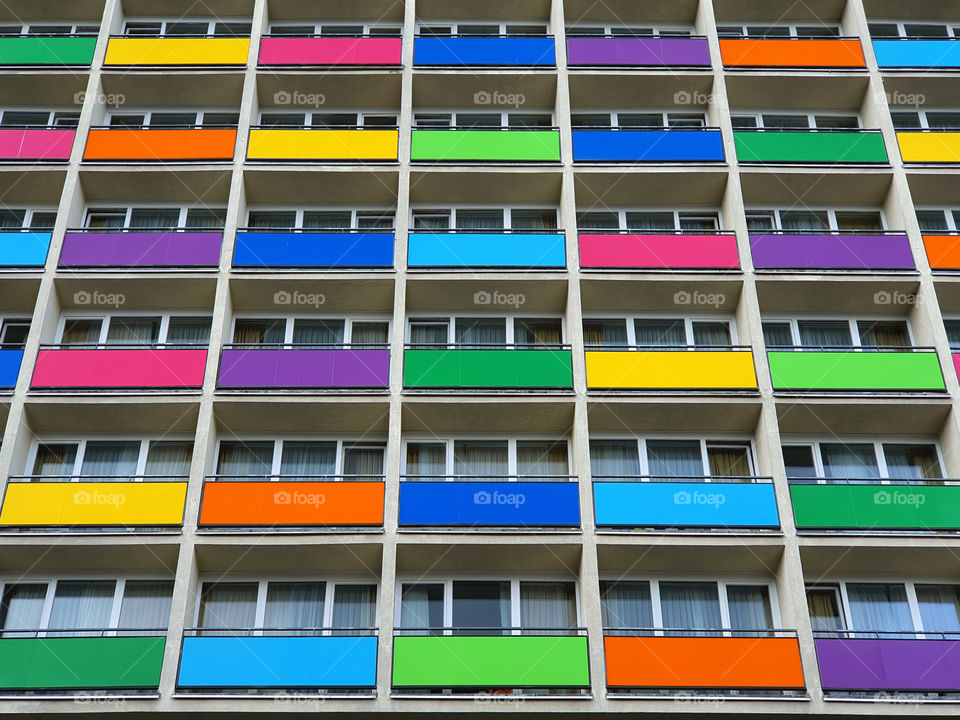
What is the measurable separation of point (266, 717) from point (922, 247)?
56.5 feet

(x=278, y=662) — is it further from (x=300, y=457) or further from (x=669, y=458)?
(x=669, y=458)

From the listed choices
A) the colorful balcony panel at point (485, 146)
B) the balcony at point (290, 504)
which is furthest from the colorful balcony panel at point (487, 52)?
the balcony at point (290, 504)

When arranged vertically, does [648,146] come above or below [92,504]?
above

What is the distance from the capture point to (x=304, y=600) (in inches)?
823

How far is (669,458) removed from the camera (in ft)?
75.0

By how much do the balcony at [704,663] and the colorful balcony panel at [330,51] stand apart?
52.4ft

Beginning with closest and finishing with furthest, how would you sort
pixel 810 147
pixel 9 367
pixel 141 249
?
pixel 9 367
pixel 141 249
pixel 810 147

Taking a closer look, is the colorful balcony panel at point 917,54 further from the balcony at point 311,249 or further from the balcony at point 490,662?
the balcony at point 490,662

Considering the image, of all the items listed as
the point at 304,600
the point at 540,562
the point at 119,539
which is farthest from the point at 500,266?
the point at 119,539

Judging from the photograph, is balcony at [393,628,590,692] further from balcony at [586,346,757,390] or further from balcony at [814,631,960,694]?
balcony at [586,346,757,390]

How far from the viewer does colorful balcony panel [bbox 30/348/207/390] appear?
72.5ft

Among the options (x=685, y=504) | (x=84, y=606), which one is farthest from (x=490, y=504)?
(x=84, y=606)

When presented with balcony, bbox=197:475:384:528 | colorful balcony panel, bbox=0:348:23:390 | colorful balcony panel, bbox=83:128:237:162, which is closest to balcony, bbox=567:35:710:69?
colorful balcony panel, bbox=83:128:237:162

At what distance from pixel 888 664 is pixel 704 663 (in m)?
3.27
